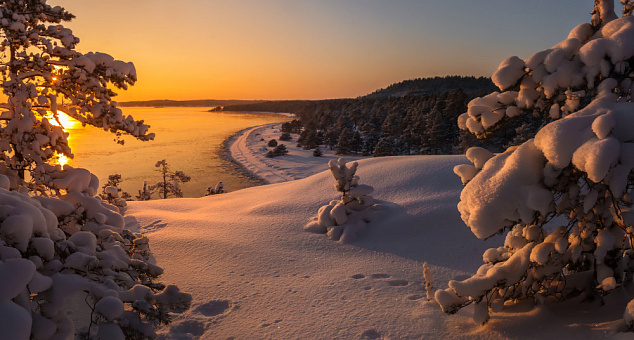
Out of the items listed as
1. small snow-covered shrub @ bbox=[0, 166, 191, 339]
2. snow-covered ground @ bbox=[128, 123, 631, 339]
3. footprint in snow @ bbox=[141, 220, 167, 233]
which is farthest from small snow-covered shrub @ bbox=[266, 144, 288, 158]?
small snow-covered shrub @ bbox=[0, 166, 191, 339]

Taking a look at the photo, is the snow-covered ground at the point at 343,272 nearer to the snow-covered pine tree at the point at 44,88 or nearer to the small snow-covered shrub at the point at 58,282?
the small snow-covered shrub at the point at 58,282

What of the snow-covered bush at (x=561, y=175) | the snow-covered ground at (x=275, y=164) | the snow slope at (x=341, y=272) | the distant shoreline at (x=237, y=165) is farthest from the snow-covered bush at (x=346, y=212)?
the distant shoreline at (x=237, y=165)

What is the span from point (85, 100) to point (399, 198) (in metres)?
6.36

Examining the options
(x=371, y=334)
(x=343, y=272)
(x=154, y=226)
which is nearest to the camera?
(x=371, y=334)

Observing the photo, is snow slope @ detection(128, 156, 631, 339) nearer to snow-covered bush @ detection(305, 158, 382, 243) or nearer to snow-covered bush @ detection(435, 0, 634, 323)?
snow-covered bush @ detection(305, 158, 382, 243)

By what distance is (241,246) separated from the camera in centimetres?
621

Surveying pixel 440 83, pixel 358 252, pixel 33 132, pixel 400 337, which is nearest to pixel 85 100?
pixel 33 132

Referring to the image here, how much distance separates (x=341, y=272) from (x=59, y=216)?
11.6 feet

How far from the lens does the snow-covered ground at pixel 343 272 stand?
3.30 meters

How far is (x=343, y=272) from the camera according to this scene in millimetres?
5152

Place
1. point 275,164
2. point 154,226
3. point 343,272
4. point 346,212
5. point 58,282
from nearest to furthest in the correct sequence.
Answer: point 58,282, point 343,272, point 346,212, point 154,226, point 275,164

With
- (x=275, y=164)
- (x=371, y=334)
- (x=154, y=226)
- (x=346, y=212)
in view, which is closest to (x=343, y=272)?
(x=371, y=334)

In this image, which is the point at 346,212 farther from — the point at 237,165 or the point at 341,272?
the point at 237,165

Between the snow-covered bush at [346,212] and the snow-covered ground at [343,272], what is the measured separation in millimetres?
229
